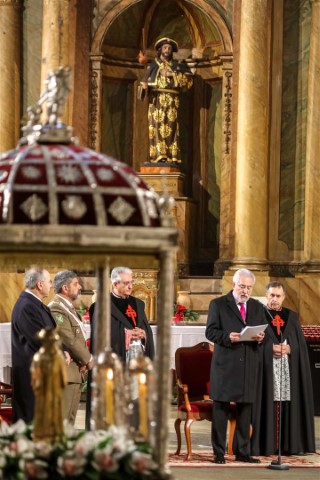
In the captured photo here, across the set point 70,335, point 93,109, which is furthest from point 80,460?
point 93,109

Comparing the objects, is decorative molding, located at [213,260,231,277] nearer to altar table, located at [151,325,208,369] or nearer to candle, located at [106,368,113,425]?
altar table, located at [151,325,208,369]

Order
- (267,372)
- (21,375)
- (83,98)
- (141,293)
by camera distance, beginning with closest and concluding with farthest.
A: (21,375)
(267,372)
(141,293)
(83,98)

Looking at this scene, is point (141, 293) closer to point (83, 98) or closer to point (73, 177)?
point (83, 98)

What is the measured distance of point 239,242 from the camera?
55.9ft

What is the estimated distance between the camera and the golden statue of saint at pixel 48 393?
6.64 meters

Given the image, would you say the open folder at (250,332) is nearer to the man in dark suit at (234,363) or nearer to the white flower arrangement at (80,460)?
the man in dark suit at (234,363)

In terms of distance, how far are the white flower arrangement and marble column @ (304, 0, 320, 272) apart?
424 inches

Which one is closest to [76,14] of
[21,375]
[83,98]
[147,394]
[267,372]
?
[83,98]

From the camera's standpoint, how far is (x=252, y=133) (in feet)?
55.5

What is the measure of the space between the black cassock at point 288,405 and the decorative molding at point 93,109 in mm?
6185

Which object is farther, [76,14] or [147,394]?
[76,14]

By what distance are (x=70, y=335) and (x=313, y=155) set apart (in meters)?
6.92

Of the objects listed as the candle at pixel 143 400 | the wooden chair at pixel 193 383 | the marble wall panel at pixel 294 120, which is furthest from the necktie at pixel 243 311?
the marble wall panel at pixel 294 120

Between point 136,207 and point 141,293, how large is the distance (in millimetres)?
10379
